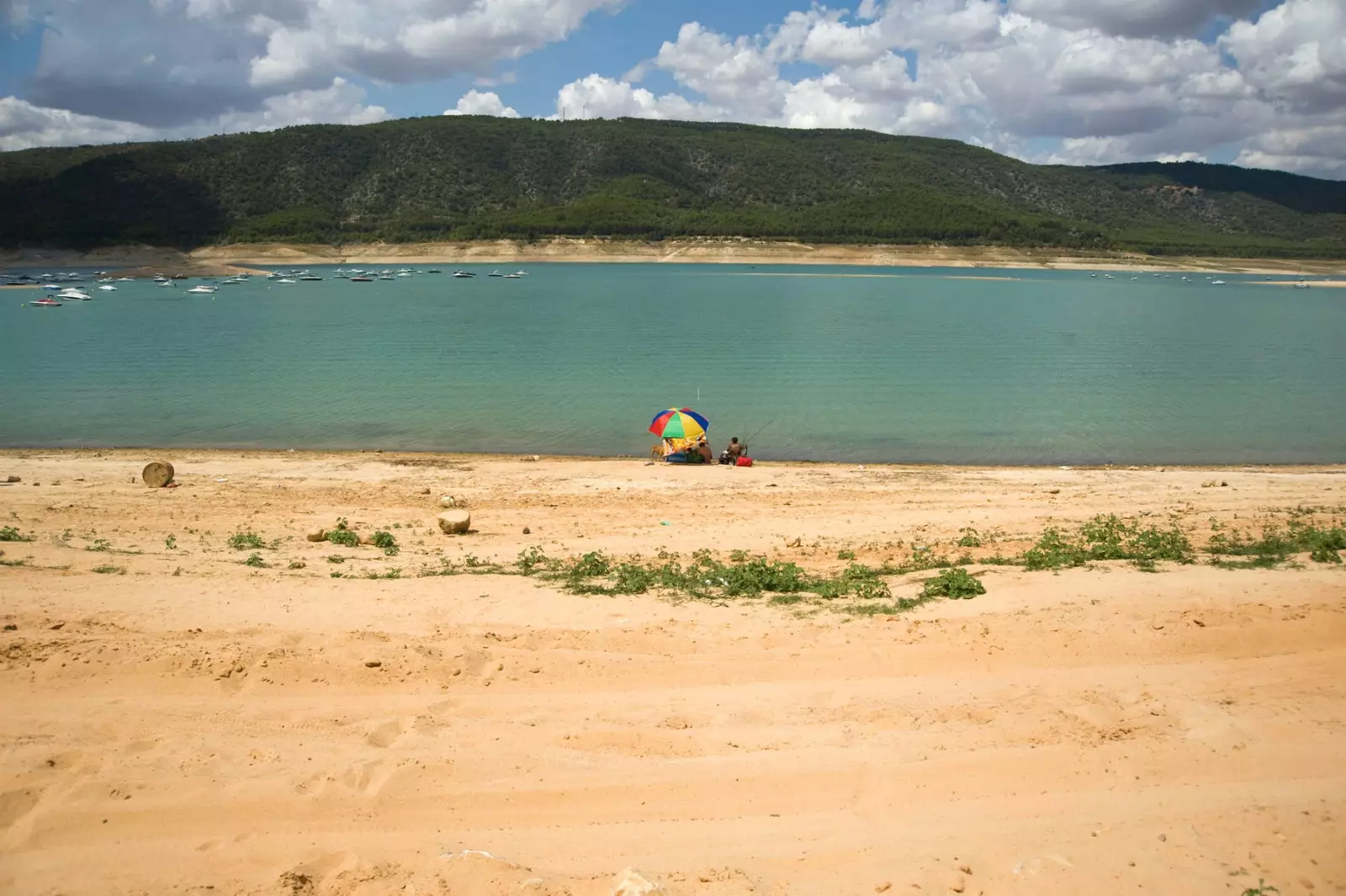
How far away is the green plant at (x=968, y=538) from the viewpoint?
11430 mm

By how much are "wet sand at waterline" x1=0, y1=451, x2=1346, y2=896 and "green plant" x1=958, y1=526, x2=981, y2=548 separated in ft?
5.84

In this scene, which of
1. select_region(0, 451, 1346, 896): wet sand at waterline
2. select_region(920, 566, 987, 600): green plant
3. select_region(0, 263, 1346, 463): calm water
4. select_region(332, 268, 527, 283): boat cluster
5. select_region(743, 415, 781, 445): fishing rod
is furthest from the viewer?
select_region(332, 268, 527, 283): boat cluster

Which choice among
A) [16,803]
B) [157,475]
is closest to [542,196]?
[157,475]

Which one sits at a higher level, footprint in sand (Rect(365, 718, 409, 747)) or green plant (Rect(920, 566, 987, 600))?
green plant (Rect(920, 566, 987, 600))

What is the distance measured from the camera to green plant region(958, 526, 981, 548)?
11.4 meters

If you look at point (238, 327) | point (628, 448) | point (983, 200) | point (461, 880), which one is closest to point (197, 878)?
point (461, 880)

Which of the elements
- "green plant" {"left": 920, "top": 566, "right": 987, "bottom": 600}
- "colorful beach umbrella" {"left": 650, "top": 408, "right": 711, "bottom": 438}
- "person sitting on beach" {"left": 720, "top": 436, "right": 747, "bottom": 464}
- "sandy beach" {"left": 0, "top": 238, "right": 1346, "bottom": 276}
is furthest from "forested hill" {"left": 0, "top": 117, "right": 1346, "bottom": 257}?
"green plant" {"left": 920, "top": 566, "right": 987, "bottom": 600}

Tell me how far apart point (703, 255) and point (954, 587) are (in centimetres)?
12957

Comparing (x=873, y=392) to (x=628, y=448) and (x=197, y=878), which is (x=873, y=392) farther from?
(x=197, y=878)

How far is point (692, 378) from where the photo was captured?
32344 mm

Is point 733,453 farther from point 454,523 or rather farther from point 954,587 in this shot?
point 954,587

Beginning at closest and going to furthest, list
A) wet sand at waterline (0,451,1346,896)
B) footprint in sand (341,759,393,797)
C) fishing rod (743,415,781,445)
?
1. wet sand at waterline (0,451,1346,896)
2. footprint in sand (341,759,393,797)
3. fishing rod (743,415,781,445)

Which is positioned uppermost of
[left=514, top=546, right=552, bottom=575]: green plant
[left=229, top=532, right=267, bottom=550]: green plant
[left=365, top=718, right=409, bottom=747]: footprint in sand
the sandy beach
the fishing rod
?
the sandy beach

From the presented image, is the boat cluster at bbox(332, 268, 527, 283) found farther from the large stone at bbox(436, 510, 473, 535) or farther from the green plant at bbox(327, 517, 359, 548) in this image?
the green plant at bbox(327, 517, 359, 548)
